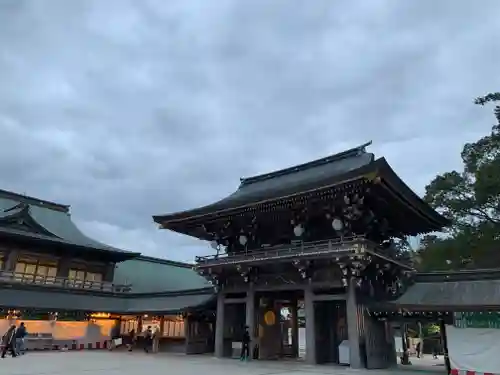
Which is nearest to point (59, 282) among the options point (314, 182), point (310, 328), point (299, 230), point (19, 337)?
point (19, 337)

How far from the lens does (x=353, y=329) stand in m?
17.2

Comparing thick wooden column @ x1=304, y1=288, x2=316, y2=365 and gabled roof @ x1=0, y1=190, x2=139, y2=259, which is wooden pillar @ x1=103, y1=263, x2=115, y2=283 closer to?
gabled roof @ x1=0, y1=190, x2=139, y2=259

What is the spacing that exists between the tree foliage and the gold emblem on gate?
13851 millimetres

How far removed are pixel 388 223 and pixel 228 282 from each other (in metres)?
9.21

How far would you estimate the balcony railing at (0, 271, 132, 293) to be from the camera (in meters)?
28.3

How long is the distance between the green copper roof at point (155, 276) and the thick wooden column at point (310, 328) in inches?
825

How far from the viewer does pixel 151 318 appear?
29.5 meters

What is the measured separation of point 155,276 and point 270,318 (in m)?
23.7

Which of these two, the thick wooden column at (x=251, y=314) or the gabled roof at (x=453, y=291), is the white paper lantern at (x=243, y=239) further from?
the gabled roof at (x=453, y=291)

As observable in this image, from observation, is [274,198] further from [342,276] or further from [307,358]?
[307,358]

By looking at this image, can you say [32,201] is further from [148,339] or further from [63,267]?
[148,339]

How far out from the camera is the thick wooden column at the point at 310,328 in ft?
60.1

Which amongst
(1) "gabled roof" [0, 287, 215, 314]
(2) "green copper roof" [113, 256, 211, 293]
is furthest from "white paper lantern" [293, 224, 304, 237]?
(2) "green copper roof" [113, 256, 211, 293]

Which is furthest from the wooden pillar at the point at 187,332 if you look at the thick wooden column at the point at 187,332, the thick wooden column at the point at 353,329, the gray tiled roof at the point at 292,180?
the thick wooden column at the point at 353,329
